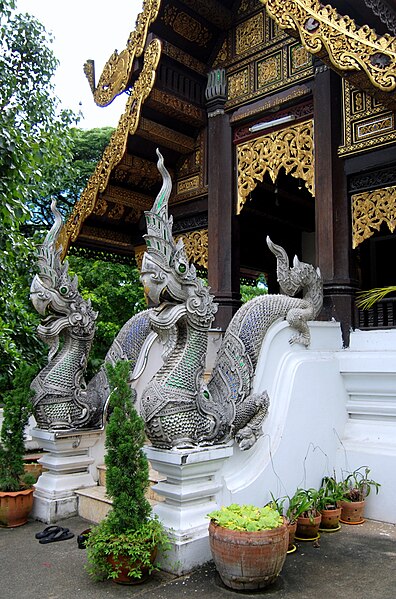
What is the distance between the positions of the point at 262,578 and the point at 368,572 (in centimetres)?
72

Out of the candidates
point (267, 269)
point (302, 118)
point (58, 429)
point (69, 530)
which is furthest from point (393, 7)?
point (267, 269)

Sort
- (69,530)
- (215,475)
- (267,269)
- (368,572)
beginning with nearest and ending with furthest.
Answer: (368,572) < (215,475) < (69,530) < (267,269)

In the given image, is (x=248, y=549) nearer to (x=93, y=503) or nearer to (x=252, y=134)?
(x=93, y=503)

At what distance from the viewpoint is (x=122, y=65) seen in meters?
6.04

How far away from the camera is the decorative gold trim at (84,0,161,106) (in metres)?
5.62

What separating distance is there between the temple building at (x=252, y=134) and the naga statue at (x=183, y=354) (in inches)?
40.7

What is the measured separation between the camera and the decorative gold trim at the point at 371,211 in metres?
4.88

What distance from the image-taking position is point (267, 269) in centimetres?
973

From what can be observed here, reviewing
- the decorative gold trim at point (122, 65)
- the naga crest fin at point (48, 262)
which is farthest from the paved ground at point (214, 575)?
the decorative gold trim at point (122, 65)

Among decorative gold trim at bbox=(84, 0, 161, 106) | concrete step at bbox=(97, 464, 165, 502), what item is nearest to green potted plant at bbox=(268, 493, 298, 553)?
concrete step at bbox=(97, 464, 165, 502)

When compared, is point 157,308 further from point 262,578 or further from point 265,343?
point 262,578

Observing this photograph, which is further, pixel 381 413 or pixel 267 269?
pixel 267 269

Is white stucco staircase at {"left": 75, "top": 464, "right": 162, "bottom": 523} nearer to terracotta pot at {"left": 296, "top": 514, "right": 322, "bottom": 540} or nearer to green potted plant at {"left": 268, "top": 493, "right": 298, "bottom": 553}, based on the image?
green potted plant at {"left": 268, "top": 493, "right": 298, "bottom": 553}

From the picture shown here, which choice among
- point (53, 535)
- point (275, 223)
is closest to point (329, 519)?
point (53, 535)
